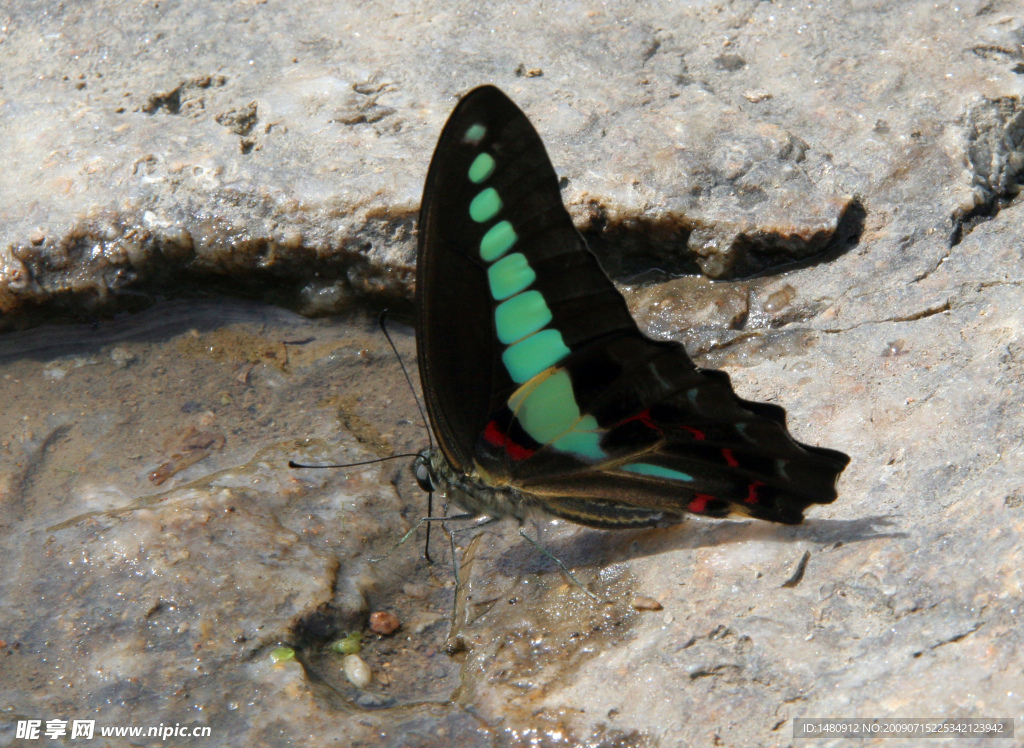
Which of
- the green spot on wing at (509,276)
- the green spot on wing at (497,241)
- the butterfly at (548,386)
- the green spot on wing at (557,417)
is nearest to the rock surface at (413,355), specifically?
the butterfly at (548,386)

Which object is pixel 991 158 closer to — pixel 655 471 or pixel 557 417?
pixel 655 471

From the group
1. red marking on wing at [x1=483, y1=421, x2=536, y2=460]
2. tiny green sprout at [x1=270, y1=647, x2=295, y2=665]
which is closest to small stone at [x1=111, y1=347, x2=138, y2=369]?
tiny green sprout at [x1=270, y1=647, x2=295, y2=665]

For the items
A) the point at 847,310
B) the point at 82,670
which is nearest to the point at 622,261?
the point at 847,310

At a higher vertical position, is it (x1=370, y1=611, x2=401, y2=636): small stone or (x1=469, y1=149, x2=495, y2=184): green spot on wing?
(x1=469, y1=149, x2=495, y2=184): green spot on wing

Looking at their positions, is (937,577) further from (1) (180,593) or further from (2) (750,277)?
(1) (180,593)

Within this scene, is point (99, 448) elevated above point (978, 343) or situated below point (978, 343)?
below

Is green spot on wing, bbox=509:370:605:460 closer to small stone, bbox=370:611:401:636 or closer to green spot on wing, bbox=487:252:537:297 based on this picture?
green spot on wing, bbox=487:252:537:297
